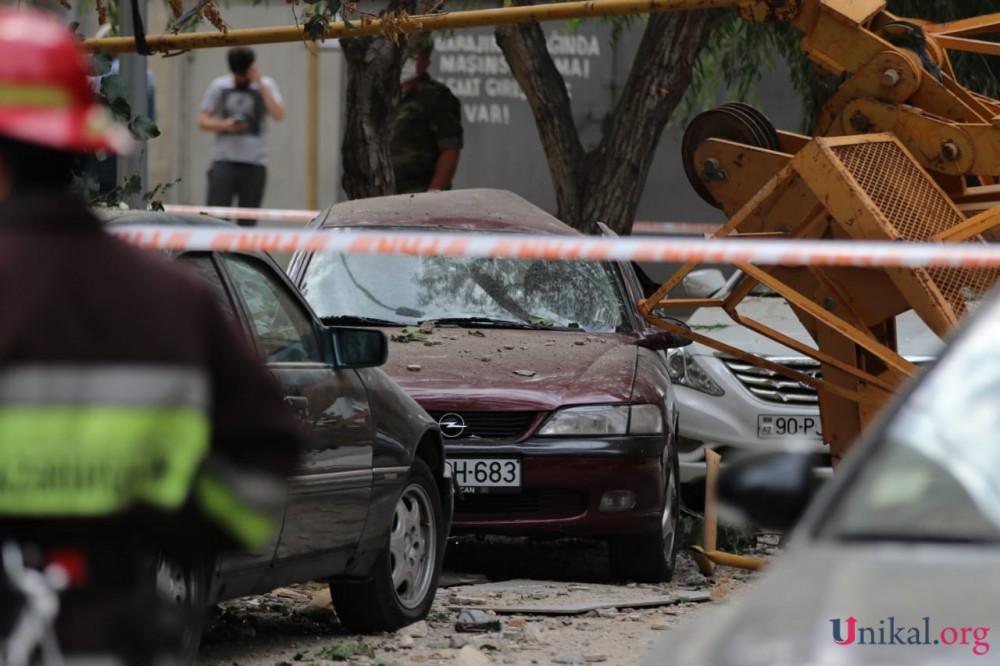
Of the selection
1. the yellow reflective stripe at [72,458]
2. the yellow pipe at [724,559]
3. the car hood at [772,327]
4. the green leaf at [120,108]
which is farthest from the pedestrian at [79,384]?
the car hood at [772,327]

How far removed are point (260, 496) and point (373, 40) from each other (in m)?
10.7

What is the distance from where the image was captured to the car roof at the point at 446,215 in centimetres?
1009

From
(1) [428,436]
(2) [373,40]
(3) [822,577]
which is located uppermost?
(2) [373,40]

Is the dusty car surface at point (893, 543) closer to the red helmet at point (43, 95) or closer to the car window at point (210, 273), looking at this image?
the red helmet at point (43, 95)

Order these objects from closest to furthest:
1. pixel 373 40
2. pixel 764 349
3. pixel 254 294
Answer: pixel 254 294 < pixel 764 349 < pixel 373 40

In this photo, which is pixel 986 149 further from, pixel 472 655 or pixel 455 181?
pixel 455 181

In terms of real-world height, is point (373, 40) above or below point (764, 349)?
above

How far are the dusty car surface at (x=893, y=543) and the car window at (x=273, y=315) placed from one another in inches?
124

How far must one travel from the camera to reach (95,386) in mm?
3043

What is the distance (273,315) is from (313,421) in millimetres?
441

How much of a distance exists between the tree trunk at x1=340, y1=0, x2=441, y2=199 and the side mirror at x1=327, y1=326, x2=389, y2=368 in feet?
22.4

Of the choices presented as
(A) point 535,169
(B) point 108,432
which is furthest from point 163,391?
(A) point 535,169

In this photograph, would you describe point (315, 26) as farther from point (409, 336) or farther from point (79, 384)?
point (79, 384)

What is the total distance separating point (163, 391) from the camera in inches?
122
